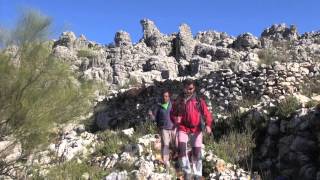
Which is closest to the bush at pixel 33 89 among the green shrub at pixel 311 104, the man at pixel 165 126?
the man at pixel 165 126

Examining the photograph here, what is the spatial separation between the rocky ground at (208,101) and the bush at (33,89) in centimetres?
49

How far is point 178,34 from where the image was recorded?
23.6 meters

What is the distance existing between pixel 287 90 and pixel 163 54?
10.3 metres

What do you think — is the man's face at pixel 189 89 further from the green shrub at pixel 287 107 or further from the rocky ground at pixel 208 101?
the green shrub at pixel 287 107

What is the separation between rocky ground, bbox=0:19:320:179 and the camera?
8.93 meters

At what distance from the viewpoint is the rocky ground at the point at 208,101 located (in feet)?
29.3

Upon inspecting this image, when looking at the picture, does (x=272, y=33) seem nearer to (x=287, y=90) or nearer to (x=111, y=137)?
(x=287, y=90)

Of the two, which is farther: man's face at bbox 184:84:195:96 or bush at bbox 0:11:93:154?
bush at bbox 0:11:93:154

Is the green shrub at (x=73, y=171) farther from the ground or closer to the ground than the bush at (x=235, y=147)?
closer to the ground

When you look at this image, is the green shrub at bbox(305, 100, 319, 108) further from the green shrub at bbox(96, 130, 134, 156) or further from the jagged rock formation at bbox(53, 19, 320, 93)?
the jagged rock formation at bbox(53, 19, 320, 93)

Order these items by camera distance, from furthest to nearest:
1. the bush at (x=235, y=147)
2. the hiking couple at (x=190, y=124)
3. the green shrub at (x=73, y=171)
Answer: the bush at (x=235, y=147) → the green shrub at (x=73, y=171) → the hiking couple at (x=190, y=124)

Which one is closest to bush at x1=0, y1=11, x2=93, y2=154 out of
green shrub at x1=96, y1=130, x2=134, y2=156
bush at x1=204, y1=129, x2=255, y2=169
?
green shrub at x1=96, y1=130, x2=134, y2=156

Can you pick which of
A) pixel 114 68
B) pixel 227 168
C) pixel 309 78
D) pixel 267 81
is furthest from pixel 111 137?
pixel 114 68

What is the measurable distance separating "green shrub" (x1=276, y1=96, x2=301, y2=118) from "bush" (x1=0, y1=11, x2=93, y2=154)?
3.91 metres
